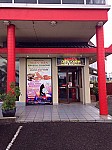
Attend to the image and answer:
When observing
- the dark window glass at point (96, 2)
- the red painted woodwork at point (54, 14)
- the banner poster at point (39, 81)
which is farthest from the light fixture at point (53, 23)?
the banner poster at point (39, 81)

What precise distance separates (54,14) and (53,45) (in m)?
4.25

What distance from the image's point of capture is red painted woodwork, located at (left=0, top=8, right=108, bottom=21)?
7.80m

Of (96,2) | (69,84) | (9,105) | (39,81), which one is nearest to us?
(9,105)

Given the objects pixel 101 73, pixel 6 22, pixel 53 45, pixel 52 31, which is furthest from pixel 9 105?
pixel 53 45

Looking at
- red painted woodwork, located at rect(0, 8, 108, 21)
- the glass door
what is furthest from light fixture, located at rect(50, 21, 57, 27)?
the glass door

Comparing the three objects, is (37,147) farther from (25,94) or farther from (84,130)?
(25,94)

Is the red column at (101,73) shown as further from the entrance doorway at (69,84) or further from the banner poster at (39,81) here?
the banner poster at (39,81)

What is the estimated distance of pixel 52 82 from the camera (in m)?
12.0

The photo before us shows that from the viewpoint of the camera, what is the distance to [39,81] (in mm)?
11984

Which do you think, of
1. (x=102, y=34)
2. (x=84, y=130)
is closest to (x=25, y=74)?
(x=102, y=34)

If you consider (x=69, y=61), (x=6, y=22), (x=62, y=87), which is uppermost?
(x=6, y=22)

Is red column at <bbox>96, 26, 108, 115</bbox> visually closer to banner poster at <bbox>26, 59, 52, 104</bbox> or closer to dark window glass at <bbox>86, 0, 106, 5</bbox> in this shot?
dark window glass at <bbox>86, 0, 106, 5</bbox>

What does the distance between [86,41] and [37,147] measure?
9567 mm

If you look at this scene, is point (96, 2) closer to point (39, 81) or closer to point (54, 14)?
point (54, 14)
